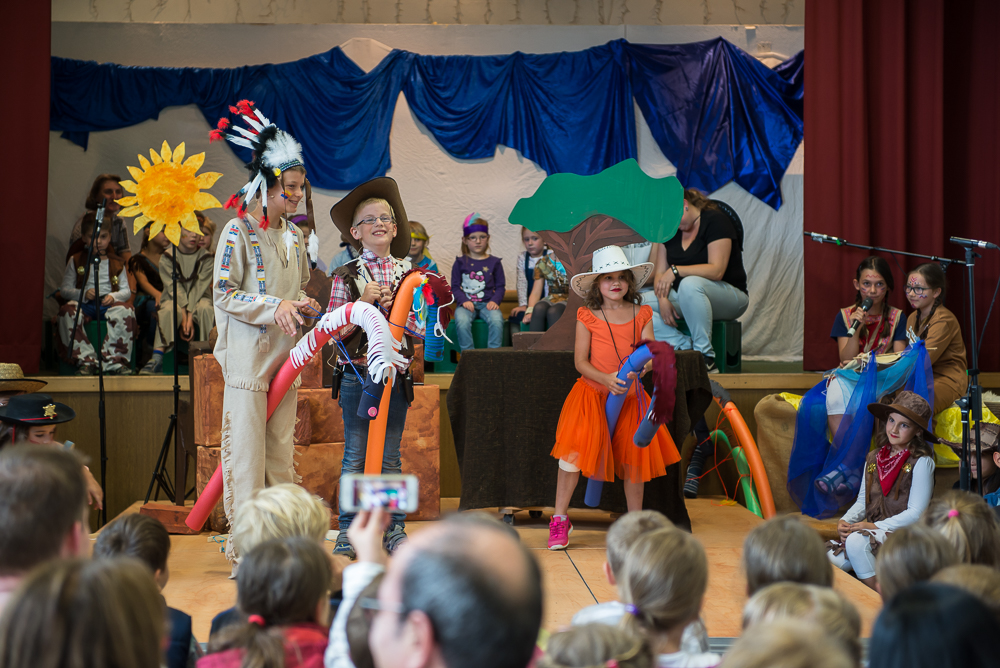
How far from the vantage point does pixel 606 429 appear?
3.64m

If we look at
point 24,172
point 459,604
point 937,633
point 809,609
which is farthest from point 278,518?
point 24,172

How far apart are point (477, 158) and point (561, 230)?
309 cm

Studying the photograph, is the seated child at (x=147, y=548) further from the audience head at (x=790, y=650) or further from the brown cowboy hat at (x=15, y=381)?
the brown cowboy hat at (x=15, y=381)

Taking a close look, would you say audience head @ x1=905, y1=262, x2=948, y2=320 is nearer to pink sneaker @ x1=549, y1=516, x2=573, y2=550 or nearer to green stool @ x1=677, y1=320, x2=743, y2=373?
green stool @ x1=677, y1=320, x2=743, y2=373

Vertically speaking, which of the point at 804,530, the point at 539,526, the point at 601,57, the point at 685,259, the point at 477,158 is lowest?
the point at 539,526

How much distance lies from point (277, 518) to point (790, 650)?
113cm

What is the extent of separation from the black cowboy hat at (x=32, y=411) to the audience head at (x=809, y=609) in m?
2.75

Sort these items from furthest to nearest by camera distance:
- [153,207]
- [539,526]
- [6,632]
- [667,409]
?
[539,526] → [153,207] → [667,409] → [6,632]

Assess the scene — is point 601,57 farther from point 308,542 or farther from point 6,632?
point 6,632

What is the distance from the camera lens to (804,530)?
1719 millimetres

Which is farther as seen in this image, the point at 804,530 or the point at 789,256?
the point at 789,256

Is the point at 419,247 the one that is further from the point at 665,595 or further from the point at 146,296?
the point at 665,595

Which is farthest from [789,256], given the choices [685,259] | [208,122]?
[208,122]

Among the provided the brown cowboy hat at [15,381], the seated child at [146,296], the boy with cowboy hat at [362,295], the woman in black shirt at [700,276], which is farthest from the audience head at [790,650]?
the seated child at [146,296]
